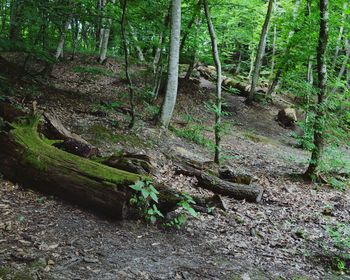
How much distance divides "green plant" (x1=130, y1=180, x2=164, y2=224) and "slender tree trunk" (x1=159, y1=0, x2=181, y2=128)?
232 inches

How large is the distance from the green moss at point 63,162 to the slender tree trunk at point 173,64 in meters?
5.51

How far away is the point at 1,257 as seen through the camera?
344 centimetres

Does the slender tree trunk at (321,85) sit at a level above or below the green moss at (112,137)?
above

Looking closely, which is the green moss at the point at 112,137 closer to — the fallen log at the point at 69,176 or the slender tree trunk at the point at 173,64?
→ the slender tree trunk at the point at 173,64

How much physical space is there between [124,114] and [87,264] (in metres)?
8.09

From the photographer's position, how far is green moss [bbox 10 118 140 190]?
4.82 metres

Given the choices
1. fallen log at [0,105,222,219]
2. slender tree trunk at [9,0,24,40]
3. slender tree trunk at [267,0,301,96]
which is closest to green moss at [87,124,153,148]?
fallen log at [0,105,222,219]

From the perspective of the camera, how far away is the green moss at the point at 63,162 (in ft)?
15.8

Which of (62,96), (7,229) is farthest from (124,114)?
(7,229)

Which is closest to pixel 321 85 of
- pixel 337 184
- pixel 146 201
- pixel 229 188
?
pixel 337 184

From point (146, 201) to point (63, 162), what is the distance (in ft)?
4.77

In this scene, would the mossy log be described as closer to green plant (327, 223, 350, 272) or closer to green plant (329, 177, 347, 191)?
green plant (327, 223, 350, 272)

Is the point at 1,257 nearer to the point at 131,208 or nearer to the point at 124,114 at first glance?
the point at 131,208

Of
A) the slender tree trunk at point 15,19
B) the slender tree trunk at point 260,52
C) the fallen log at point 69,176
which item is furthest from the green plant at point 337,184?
the slender tree trunk at point 260,52
